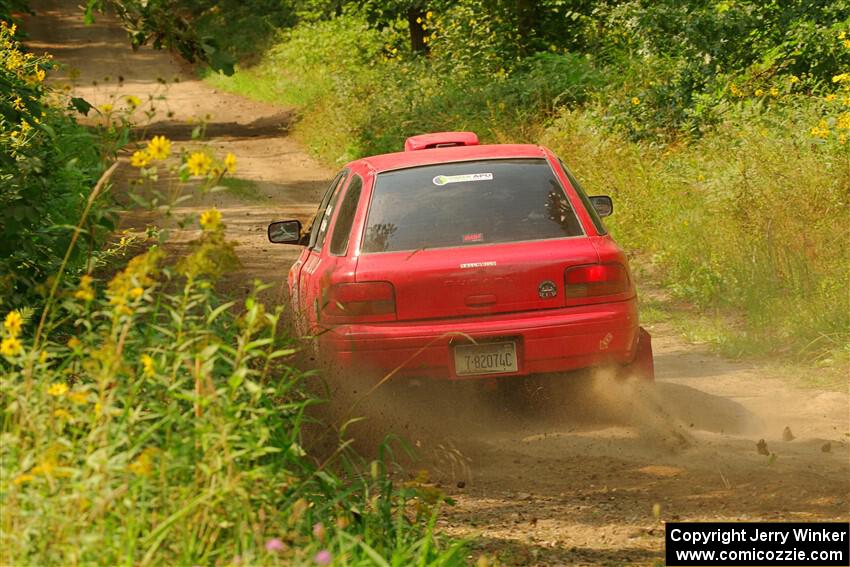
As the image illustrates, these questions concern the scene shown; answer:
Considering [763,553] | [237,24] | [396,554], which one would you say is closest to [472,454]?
[763,553]

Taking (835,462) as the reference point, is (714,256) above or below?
below

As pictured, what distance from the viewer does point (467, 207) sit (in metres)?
7.93

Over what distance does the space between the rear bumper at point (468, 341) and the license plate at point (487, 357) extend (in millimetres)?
35

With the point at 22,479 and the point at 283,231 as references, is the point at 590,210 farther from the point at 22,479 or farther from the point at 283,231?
the point at 22,479

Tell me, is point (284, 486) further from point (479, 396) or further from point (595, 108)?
point (595, 108)

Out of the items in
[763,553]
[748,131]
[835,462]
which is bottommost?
[748,131]

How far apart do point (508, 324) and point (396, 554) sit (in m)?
3.01

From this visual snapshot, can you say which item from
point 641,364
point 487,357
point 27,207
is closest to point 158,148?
point 27,207

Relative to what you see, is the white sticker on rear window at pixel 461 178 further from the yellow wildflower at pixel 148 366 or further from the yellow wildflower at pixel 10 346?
the yellow wildflower at pixel 10 346

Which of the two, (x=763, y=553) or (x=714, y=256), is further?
(x=714, y=256)

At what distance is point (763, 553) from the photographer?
5.46m

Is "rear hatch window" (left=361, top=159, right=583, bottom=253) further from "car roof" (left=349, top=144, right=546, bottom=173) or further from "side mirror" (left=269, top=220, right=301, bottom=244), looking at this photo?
"side mirror" (left=269, top=220, right=301, bottom=244)

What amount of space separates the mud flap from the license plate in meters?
0.83

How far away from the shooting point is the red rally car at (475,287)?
745 cm
